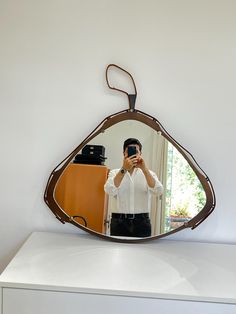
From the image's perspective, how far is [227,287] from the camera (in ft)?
3.32

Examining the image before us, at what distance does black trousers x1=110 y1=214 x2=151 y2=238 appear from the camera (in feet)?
4.50

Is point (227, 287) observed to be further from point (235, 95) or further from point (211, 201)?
point (235, 95)

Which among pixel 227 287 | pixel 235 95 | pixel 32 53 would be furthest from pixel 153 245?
pixel 32 53

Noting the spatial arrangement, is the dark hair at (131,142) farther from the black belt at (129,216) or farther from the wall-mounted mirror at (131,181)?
the black belt at (129,216)

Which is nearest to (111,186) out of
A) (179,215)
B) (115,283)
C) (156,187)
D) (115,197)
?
(115,197)

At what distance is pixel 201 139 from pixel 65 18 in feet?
2.35

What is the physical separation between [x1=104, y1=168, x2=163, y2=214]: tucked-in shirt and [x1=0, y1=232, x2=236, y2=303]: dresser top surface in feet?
0.45

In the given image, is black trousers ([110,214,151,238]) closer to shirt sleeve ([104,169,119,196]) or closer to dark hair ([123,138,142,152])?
shirt sleeve ([104,169,119,196])

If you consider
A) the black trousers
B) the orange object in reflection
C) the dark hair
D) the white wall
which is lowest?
the black trousers

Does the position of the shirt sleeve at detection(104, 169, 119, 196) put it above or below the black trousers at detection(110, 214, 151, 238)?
above

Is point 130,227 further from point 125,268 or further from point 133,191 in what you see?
point 125,268

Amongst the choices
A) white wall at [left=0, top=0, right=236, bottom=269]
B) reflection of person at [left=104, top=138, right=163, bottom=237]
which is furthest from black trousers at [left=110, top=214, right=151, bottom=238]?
white wall at [left=0, top=0, right=236, bottom=269]

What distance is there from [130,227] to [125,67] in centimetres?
63

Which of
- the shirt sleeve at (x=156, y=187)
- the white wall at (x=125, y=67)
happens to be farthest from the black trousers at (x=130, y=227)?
the white wall at (x=125, y=67)
